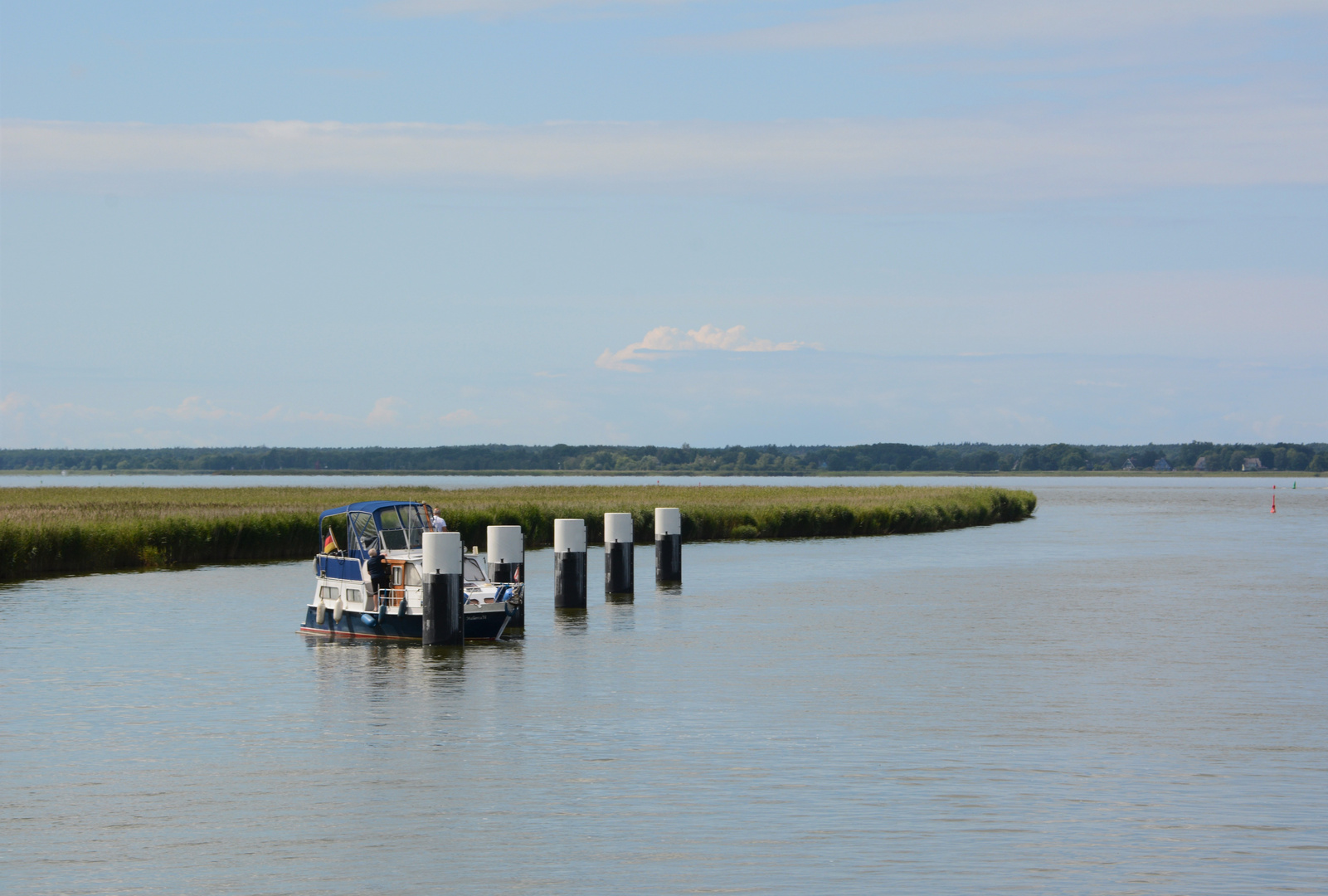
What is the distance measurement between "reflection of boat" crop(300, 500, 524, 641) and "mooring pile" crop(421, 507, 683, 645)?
459 mm

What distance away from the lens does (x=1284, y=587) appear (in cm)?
4116

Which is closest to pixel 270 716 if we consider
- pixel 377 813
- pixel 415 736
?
pixel 415 736

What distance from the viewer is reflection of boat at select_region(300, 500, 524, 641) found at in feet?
88.2

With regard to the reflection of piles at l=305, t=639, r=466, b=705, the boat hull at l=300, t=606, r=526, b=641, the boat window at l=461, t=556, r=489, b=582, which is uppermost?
the boat window at l=461, t=556, r=489, b=582

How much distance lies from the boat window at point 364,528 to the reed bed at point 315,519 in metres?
11.0

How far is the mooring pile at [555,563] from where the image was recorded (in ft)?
82.6

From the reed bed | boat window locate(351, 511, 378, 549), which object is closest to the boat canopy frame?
boat window locate(351, 511, 378, 549)

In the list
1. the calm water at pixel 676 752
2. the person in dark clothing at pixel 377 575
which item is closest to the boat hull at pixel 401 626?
the calm water at pixel 676 752

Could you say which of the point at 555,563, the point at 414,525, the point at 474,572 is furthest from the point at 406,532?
the point at 555,563

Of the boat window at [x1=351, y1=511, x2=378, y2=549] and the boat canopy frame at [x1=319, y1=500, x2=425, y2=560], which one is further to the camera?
the boat window at [x1=351, y1=511, x2=378, y2=549]

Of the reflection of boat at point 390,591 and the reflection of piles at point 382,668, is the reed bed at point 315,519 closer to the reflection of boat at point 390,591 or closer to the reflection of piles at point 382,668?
the reflection of boat at point 390,591

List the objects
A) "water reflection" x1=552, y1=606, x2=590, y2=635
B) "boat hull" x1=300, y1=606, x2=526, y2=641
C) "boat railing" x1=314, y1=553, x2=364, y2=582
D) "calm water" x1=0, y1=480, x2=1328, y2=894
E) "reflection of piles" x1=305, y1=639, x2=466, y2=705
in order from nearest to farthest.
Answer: "calm water" x1=0, y1=480, x2=1328, y2=894, "reflection of piles" x1=305, y1=639, x2=466, y2=705, "boat hull" x1=300, y1=606, x2=526, y2=641, "boat railing" x1=314, y1=553, x2=364, y2=582, "water reflection" x1=552, y1=606, x2=590, y2=635

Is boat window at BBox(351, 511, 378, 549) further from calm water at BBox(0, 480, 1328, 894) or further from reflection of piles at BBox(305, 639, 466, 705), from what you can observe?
calm water at BBox(0, 480, 1328, 894)

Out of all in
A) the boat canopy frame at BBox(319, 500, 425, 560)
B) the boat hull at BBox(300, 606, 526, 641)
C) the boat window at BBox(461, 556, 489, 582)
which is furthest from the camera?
the boat window at BBox(461, 556, 489, 582)
